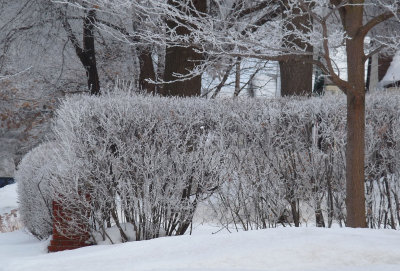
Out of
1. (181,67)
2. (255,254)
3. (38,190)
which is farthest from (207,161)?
(181,67)

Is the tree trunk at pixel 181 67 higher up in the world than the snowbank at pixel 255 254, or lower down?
higher up

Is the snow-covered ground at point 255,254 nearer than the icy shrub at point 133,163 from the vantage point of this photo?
Yes

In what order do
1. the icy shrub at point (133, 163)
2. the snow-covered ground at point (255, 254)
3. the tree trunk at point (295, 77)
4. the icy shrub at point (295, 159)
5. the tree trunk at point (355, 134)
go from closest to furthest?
the snow-covered ground at point (255, 254) < the tree trunk at point (355, 134) < the icy shrub at point (133, 163) < the icy shrub at point (295, 159) < the tree trunk at point (295, 77)

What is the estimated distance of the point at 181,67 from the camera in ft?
41.3

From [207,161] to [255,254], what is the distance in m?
3.44

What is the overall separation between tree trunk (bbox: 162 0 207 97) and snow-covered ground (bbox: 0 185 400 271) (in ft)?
21.6

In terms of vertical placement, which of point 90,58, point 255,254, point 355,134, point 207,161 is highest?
point 90,58

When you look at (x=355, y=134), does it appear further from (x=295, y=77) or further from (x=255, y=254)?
(x=295, y=77)

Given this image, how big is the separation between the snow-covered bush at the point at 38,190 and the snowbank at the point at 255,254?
310cm

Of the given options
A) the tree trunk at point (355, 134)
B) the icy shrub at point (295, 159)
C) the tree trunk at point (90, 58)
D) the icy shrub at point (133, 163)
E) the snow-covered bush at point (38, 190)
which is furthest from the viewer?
the tree trunk at point (90, 58)

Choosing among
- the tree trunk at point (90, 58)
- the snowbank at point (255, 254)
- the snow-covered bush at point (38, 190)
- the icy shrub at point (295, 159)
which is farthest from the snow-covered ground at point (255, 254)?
the tree trunk at point (90, 58)

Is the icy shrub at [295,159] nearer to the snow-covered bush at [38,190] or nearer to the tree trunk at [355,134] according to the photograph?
the tree trunk at [355,134]

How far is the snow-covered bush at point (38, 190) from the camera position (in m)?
9.15

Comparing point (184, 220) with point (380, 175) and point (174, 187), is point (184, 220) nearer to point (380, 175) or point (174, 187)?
point (174, 187)
